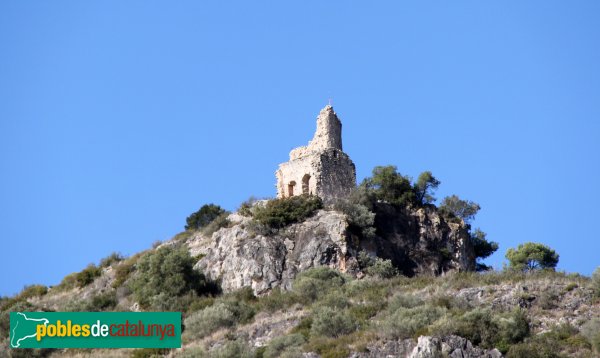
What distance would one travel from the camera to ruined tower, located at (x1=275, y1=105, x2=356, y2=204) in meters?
58.6

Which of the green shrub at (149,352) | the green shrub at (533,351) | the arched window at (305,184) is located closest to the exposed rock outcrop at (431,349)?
the green shrub at (533,351)

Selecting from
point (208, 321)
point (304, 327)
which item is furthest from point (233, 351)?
point (208, 321)

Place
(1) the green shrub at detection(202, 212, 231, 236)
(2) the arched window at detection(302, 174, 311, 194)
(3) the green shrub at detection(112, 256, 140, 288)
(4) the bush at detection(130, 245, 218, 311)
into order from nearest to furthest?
(4) the bush at detection(130, 245, 218, 311)
(3) the green shrub at detection(112, 256, 140, 288)
(1) the green shrub at detection(202, 212, 231, 236)
(2) the arched window at detection(302, 174, 311, 194)

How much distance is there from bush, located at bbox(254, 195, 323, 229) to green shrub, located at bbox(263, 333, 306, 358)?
14.0 m

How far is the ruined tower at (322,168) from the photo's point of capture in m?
58.6

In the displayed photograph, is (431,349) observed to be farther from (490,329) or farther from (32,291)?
(32,291)

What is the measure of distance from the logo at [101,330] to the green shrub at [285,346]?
4297mm

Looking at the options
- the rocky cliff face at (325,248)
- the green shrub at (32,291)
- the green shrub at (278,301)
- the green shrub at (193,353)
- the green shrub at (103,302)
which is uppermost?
the green shrub at (32,291)

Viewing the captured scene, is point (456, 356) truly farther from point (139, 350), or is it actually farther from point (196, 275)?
point (196, 275)

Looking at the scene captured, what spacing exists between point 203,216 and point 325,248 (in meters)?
14.6

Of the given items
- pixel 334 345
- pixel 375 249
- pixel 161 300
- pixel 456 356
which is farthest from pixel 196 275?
pixel 456 356

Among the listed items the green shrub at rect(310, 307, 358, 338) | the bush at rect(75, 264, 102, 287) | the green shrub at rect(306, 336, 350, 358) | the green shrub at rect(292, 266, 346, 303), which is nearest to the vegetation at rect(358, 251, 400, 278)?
the green shrub at rect(292, 266, 346, 303)

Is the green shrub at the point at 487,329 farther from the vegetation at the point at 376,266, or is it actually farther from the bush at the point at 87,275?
the bush at the point at 87,275

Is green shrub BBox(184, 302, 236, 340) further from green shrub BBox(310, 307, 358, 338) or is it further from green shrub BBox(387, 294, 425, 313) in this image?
green shrub BBox(387, 294, 425, 313)
